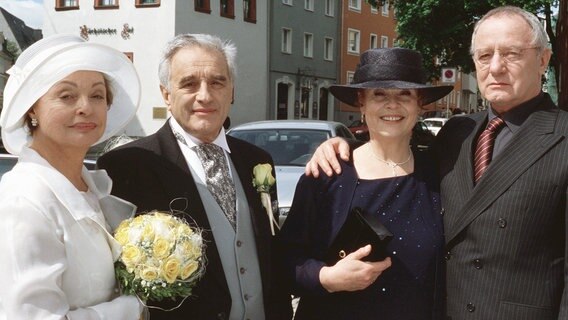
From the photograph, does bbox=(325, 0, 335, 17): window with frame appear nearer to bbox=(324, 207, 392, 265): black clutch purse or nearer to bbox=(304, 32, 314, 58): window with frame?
bbox=(304, 32, 314, 58): window with frame

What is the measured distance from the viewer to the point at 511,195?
8.58 ft

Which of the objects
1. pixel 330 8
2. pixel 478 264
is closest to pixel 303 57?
pixel 330 8

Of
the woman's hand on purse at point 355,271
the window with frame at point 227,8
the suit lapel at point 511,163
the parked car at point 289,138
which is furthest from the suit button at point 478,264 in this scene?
the window with frame at point 227,8

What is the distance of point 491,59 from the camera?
2844mm

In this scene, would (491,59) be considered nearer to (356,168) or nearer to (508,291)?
(356,168)

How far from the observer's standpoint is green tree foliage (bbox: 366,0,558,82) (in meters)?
22.2

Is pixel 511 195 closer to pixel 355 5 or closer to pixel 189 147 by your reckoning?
pixel 189 147

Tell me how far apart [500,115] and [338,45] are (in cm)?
3699

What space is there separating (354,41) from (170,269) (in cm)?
3994

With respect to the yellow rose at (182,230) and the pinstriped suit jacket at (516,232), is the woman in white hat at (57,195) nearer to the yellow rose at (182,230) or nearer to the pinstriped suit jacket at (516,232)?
the yellow rose at (182,230)

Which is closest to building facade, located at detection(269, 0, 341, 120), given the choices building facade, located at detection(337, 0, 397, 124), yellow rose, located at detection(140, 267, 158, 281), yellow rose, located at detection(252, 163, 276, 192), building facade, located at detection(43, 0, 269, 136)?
building facade, located at detection(337, 0, 397, 124)

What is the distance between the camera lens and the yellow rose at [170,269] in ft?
7.38

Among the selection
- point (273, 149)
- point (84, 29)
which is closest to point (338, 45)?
point (84, 29)

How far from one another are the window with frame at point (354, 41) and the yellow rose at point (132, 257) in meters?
39.1
